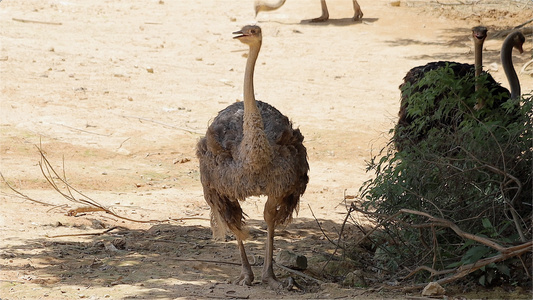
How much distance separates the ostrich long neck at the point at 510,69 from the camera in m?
7.18

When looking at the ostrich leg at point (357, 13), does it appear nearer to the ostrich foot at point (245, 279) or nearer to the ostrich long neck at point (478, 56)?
the ostrich long neck at point (478, 56)

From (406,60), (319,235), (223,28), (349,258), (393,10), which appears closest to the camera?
(349,258)

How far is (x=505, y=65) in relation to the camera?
756 cm

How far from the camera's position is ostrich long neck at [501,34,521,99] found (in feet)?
23.6

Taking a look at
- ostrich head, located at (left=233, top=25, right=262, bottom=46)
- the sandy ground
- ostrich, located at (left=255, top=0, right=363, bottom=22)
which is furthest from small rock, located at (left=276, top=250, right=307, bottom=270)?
ostrich, located at (left=255, top=0, right=363, bottom=22)

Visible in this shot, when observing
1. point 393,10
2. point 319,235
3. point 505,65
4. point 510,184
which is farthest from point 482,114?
point 393,10

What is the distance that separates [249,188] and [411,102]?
172 cm

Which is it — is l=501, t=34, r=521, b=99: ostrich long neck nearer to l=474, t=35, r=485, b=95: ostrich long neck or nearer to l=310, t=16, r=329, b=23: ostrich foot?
l=474, t=35, r=485, b=95: ostrich long neck

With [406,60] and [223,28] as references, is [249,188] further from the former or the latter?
[223,28]

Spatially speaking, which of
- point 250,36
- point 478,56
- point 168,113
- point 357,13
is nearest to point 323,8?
point 357,13

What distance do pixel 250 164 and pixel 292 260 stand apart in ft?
3.35

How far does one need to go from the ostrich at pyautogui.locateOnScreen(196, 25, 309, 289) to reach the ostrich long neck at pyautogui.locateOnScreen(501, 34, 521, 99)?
244 centimetres

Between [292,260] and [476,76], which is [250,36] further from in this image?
[476,76]

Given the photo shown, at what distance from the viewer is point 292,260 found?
605cm
